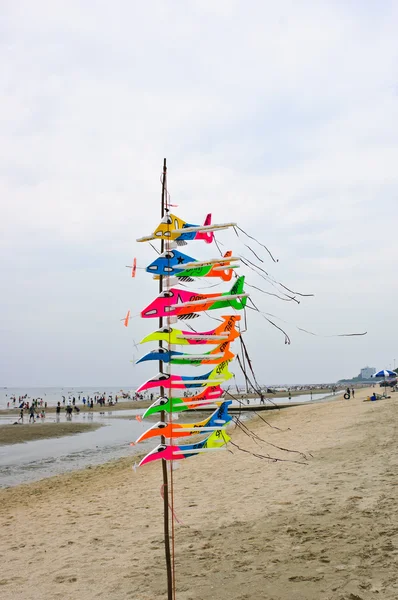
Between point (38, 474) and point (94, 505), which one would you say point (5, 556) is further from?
point (38, 474)

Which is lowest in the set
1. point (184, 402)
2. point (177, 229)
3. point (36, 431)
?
point (36, 431)

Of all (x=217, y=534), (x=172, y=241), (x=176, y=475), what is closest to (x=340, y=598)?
(x=217, y=534)

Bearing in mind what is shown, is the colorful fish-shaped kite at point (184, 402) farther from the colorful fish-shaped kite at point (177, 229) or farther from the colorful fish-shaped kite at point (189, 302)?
the colorful fish-shaped kite at point (177, 229)

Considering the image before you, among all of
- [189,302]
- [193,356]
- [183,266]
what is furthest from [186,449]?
[183,266]

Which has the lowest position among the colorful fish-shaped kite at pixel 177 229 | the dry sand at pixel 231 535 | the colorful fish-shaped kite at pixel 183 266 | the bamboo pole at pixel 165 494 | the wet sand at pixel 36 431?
the wet sand at pixel 36 431

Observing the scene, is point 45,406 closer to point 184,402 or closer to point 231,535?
point 231,535

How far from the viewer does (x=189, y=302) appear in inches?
192

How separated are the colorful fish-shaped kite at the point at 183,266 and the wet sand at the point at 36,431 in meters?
25.0

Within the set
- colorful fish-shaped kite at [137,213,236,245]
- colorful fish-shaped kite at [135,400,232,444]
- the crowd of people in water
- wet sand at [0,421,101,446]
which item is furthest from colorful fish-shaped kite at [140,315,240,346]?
the crowd of people in water

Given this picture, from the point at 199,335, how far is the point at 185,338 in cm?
15

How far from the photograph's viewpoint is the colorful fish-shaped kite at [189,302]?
15.9ft


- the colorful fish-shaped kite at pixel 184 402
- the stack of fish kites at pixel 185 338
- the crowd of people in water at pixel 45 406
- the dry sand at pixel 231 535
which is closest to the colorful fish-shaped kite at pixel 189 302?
→ the stack of fish kites at pixel 185 338

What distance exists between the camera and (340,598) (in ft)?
15.0

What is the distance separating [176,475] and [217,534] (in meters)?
5.67
